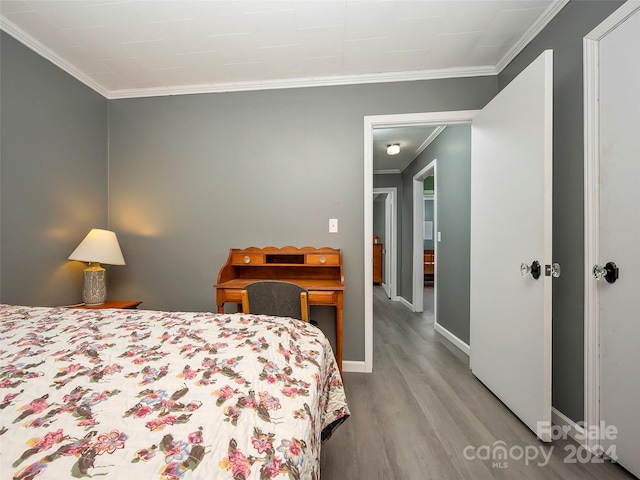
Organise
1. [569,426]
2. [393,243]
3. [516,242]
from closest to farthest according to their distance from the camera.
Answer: [569,426] < [516,242] < [393,243]

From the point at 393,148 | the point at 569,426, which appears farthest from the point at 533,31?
the point at 569,426

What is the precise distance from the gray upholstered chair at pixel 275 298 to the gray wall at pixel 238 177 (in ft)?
2.19

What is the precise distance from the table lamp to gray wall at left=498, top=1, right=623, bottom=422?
306 centimetres

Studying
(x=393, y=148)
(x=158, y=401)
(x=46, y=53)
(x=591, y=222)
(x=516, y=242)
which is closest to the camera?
(x=158, y=401)

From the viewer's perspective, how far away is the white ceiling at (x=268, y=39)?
160 cm

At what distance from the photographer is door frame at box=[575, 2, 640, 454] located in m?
1.34

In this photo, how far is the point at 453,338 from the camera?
285cm

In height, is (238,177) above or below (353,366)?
above

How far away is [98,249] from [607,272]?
10.4 ft

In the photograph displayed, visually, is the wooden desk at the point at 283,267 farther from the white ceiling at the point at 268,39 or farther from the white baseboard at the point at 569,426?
the white ceiling at the point at 268,39

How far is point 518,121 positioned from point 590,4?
573 mm

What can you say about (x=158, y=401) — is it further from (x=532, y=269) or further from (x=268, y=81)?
(x=268, y=81)

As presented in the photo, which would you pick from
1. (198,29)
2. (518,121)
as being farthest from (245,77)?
(518,121)

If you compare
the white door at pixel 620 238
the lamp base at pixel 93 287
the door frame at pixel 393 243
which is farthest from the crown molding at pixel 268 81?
the door frame at pixel 393 243
